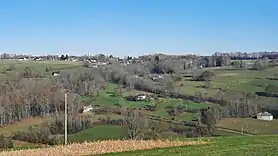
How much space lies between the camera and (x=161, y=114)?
284 feet

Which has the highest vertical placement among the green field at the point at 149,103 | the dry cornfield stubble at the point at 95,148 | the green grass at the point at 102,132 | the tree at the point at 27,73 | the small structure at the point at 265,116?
the tree at the point at 27,73

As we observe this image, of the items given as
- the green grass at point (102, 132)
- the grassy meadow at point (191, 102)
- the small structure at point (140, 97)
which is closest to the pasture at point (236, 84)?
the grassy meadow at point (191, 102)

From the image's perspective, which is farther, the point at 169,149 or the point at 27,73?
the point at 27,73

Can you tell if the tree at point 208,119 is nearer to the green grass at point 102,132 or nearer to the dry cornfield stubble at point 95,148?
the green grass at point 102,132

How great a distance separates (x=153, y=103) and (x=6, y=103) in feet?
102

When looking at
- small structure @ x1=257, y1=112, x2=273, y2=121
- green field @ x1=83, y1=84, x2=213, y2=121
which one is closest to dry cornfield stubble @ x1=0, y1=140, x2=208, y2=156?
green field @ x1=83, y1=84, x2=213, y2=121

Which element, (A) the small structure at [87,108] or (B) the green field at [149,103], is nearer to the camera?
(B) the green field at [149,103]

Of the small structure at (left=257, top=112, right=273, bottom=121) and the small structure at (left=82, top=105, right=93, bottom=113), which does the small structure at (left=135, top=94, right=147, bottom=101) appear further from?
the small structure at (left=257, top=112, right=273, bottom=121)

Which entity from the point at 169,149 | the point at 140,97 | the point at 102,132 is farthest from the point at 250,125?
the point at 169,149

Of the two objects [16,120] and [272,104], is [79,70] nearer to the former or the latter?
[16,120]

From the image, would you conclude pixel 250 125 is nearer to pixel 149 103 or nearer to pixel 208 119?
pixel 208 119

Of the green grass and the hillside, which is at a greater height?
the hillside

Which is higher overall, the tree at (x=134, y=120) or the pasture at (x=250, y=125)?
the tree at (x=134, y=120)

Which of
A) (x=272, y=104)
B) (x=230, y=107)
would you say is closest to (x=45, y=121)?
(x=230, y=107)
